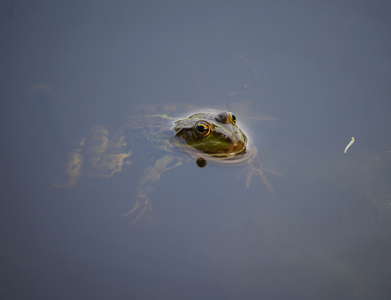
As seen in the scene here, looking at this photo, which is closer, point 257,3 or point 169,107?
point 169,107

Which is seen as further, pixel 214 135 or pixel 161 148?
pixel 161 148

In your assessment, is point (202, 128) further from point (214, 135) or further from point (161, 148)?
point (161, 148)

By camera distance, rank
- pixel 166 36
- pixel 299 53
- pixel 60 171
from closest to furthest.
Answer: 1. pixel 60 171
2. pixel 299 53
3. pixel 166 36

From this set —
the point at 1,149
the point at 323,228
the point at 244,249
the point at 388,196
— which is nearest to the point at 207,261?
the point at 244,249

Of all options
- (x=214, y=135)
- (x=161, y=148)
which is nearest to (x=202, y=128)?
(x=214, y=135)

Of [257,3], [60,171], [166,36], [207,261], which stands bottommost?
[207,261]

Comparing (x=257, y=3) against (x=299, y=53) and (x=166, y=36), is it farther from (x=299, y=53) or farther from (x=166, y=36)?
(x=166, y=36)
